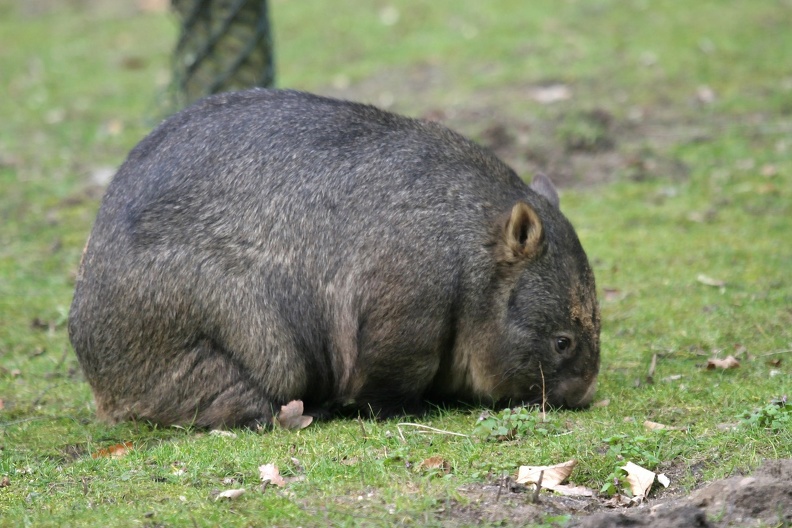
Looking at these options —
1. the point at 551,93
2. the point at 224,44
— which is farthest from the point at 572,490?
the point at 551,93

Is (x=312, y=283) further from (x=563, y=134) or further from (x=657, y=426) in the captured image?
(x=563, y=134)

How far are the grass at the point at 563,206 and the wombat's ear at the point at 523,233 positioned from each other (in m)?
0.81

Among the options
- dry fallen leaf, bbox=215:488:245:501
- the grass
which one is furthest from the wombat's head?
dry fallen leaf, bbox=215:488:245:501

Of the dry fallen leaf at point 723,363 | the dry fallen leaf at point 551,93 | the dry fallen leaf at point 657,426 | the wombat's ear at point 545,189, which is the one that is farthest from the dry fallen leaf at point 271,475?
the dry fallen leaf at point 551,93

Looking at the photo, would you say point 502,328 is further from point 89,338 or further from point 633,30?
point 633,30

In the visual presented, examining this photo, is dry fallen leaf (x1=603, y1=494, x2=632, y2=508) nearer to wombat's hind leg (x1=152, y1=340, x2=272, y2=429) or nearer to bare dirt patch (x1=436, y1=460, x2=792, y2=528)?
bare dirt patch (x1=436, y1=460, x2=792, y2=528)

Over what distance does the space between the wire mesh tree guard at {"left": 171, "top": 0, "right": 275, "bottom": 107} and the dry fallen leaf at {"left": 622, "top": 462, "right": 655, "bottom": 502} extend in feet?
17.2

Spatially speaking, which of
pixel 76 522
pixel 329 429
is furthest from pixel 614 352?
pixel 76 522

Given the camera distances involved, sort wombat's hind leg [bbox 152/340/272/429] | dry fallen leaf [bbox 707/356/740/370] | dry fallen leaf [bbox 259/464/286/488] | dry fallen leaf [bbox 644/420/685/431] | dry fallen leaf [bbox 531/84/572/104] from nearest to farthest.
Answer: dry fallen leaf [bbox 259/464/286/488], dry fallen leaf [bbox 644/420/685/431], wombat's hind leg [bbox 152/340/272/429], dry fallen leaf [bbox 707/356/740/370], dry fallen leaf [bbox 531/84/572/104]

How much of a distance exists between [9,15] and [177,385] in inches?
575

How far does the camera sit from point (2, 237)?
896 centimetres

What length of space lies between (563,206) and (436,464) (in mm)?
4840

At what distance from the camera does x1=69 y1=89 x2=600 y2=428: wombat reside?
17.0ft

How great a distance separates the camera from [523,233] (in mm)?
5281
